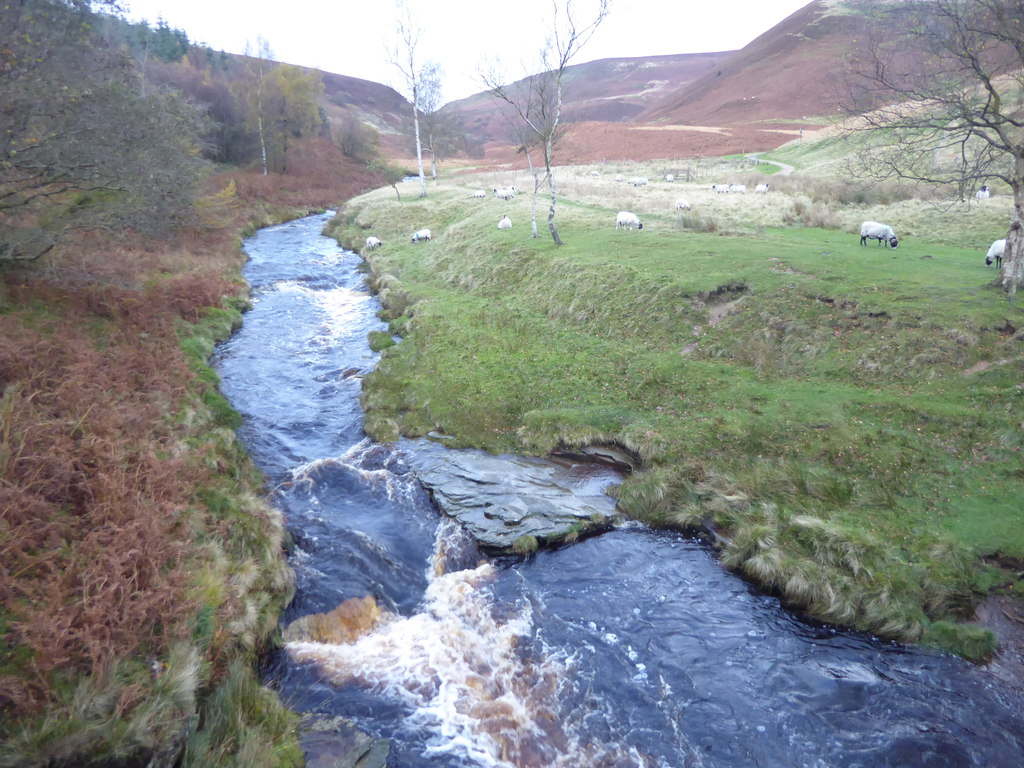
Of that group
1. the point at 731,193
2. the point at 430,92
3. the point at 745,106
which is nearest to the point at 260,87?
the point at 430,92

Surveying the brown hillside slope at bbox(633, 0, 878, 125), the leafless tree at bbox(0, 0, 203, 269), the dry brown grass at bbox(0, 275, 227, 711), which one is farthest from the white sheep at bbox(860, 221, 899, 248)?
the brown hillside slope at bbox(633, 0, 878, 125)

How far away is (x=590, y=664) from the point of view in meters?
9.09

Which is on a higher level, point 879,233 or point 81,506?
point 879,233

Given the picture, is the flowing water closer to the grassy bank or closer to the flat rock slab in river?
the flat rock slab in river

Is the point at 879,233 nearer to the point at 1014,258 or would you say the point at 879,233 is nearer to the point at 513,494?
the point at 1014,258

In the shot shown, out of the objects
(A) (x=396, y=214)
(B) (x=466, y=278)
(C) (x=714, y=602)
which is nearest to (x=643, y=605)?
(C) (x=714, y=602)

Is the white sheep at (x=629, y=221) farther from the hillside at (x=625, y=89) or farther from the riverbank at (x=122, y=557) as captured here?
the hillside at (x=625, y=89)

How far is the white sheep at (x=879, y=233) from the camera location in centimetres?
2311

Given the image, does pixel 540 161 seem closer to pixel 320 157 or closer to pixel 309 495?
pixel 320 157

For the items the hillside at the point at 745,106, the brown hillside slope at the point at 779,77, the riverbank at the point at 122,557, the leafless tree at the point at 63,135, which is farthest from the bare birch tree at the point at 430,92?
the brown hillside slope at the point at 779,77

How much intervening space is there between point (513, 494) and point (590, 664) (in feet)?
15.6

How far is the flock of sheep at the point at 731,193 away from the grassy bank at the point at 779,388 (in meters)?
0.85

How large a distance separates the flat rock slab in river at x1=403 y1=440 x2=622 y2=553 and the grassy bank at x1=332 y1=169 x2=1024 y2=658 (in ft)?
2.53

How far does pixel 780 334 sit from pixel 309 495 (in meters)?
14.5
